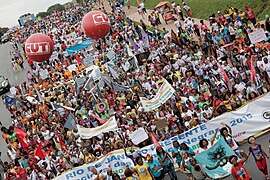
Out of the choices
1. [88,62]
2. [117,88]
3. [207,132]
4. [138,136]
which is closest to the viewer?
[207,132]

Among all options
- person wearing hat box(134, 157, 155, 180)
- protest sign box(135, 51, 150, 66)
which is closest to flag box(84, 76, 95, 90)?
protest sign box(135, 51, 150, 66)

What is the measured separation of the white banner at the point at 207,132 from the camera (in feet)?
43.3

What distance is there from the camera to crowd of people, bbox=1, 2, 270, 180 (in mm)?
13656

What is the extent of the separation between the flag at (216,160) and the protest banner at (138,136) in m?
3.03

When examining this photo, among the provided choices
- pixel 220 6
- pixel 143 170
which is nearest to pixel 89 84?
pixel 143 170

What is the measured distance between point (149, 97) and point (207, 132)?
202 inches

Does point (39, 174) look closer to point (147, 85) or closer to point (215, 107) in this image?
point (215, 107)

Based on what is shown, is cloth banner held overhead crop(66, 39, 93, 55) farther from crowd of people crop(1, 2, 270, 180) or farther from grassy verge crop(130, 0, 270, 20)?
grassy verge crop(130, 0, 270, 20)

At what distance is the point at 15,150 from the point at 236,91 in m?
8.29

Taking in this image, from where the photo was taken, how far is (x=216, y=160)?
11203mm

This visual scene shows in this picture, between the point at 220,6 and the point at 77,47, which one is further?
the point at 220,6

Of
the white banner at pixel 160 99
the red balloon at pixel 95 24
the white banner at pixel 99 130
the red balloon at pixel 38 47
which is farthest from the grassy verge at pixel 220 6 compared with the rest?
the white banner at pixel 99 130

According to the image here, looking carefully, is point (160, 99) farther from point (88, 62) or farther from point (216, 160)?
point (88, 62)

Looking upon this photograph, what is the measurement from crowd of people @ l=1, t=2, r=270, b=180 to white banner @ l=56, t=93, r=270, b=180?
1.15 ft
